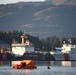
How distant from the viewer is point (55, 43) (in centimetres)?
17625

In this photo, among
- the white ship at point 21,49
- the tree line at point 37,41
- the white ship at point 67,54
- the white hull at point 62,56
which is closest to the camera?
the white ship at point 67,54

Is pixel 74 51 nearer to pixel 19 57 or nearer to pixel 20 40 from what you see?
pixel 19 57

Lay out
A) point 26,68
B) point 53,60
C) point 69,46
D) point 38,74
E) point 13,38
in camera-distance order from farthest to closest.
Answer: point 13,38 < point 69,46 < point 53,60 < point 26,68 < point 38,74

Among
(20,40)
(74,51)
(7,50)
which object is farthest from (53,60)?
(20,40)

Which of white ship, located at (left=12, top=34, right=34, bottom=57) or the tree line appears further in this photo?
the tree line

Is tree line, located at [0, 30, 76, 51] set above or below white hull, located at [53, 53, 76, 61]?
above

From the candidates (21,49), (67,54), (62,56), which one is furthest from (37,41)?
(67,54)

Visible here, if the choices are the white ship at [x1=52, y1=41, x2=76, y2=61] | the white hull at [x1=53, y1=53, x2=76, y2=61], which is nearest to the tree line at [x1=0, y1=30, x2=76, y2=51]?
the white ship at [x1=52, y1=41, x2=76, y2=61]

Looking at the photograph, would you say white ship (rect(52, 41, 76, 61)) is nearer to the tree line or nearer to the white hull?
the white hull

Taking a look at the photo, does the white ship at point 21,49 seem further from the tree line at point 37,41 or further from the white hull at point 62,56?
the tree line at point 37,41

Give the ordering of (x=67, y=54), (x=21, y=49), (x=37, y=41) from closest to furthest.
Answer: (x=67, y=54), (x=21, y=49), (x=37, y=41)

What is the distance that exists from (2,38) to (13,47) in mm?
19177

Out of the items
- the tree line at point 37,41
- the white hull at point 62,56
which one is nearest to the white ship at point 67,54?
the white hull at point 62,56

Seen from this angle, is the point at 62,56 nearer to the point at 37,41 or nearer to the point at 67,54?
the point at 67,54
